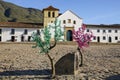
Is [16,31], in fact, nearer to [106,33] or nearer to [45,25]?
[45,25]

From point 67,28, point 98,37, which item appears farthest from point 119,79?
point 98,37

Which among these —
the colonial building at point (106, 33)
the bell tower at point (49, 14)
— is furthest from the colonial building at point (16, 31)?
the colonial building at point (106, 33)

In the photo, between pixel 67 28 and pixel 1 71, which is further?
pixel 67 28

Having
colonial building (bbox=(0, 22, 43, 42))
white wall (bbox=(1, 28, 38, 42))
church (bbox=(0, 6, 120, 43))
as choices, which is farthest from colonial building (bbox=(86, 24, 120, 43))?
white wall (bbox=(1, 28, 38, 42))

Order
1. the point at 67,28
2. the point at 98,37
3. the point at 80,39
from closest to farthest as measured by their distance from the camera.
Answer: the point at 80,39 < the point at 67,28 < the point at 98,37

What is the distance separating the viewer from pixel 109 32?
8788cm

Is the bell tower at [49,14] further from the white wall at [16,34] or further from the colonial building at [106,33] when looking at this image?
the colonial building at [106,33]

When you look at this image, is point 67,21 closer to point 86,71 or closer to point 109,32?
point 109,32

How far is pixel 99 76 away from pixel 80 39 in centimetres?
734

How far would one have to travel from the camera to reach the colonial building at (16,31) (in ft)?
263

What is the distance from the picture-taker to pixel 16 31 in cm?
8138

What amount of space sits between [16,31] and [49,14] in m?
10.6

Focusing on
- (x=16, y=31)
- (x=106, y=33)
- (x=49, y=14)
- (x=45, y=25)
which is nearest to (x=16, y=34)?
(x=16, y=31)

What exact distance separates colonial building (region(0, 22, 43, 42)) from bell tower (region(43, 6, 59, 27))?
111 inches
